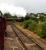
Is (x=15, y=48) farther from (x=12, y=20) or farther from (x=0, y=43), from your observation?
(x=12, y=20)

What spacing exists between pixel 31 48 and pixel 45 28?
6.49 meters

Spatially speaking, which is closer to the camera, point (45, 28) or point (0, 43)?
point (0, 43)

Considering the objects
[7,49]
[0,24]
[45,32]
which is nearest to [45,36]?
[45,32]

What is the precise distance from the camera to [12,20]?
171 ft

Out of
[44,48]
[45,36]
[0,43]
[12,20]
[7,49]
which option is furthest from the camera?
[12,20]

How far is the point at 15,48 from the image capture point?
13.4 metres

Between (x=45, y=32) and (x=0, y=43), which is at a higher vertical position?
(x=0, y=43)

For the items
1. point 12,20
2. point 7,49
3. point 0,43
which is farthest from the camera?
point 12,20

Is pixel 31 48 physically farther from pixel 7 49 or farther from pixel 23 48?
pixel 7 49

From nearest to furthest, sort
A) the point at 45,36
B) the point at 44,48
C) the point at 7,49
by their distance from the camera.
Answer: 1. the point at 7,49
2. the point at 44,48
3. the point at 45,36

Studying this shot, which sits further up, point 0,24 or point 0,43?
point 0,24

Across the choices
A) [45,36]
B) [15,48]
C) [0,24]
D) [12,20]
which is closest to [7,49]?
[15,48]

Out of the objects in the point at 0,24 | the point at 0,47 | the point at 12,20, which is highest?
the point at 0,24

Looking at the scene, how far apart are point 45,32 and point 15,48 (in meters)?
6.58
